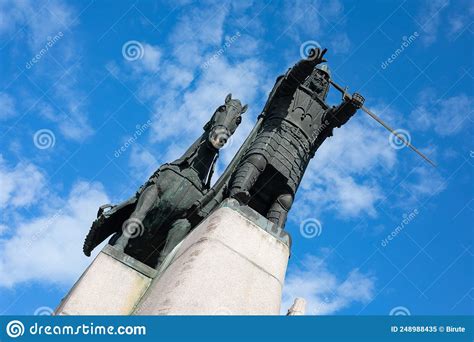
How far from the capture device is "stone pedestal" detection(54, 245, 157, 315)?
5230 millimetres

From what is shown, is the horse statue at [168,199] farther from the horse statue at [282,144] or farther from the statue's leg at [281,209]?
the statue's leg at [281,209]

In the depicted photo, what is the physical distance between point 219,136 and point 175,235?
158 cm

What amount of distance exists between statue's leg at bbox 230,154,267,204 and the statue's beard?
1.94 ft

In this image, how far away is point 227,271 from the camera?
468 centimetres

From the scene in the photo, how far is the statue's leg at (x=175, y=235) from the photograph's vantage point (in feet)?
22.6

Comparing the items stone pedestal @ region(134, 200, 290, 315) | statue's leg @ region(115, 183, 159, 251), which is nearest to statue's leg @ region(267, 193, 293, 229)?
statue's leg @ region(115, 183, 159, 251)

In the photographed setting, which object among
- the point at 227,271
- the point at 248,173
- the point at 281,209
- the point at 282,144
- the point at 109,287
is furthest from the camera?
the point at 282,144

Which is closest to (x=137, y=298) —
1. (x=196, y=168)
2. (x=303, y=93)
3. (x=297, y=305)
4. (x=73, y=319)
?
(x=73, y=319)

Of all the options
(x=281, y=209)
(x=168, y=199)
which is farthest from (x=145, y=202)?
(x=281, y=209)

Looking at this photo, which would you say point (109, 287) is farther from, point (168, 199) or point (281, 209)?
point (281, 209)

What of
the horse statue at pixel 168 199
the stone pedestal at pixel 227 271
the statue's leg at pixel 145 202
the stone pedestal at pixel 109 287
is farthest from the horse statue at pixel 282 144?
the stone pedestal at pixel 227 271

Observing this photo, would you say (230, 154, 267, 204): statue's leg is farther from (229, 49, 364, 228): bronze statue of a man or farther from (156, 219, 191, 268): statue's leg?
(156, 219, 191, 268): statue's leg

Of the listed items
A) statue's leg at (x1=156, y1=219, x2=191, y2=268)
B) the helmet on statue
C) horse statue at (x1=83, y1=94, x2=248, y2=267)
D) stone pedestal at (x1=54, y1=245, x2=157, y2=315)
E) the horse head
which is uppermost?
the helmet on statue

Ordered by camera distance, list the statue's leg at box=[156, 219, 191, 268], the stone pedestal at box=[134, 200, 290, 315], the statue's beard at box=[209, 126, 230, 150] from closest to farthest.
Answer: the stone pedestal at box=[134, 200, 290, 315], the statue's leg at box=[156, 219, 191, 268], the statue's beard at box=[209, 126, 230, 150]
